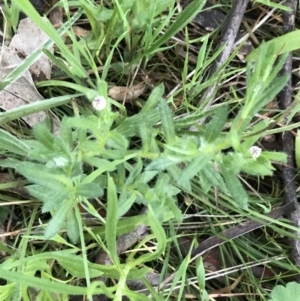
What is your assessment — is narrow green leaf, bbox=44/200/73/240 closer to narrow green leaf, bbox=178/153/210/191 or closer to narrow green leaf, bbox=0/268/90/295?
narrow green leaf, bbox=0/268/90/295

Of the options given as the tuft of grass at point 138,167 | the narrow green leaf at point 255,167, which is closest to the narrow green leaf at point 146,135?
the tuft of grass at point 138,167

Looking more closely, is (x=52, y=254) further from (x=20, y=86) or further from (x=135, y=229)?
(x=20, y=86)

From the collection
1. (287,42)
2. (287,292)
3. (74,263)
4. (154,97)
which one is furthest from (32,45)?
(287,292)

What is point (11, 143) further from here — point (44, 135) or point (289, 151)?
point (289, 151)

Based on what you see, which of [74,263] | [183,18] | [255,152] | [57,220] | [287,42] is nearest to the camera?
[255,152]

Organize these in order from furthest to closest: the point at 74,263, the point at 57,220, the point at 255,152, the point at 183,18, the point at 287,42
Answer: the point at 287,42, the point at 183,18, the point at 74,263, the point at 57,220, the point at 255,152

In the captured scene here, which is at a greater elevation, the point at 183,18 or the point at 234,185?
the point at 183,18

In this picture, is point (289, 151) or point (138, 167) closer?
point (138, 167)

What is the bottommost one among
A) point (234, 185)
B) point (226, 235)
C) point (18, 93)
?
point (226, 235)

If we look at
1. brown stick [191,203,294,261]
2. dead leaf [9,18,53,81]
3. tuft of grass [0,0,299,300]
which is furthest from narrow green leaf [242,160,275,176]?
dead leaf [9,18,53,81]
